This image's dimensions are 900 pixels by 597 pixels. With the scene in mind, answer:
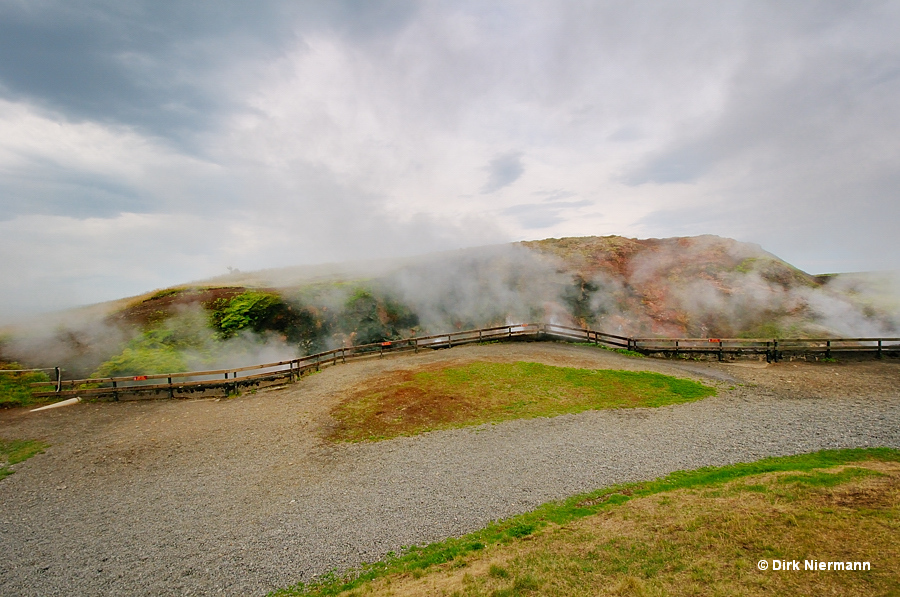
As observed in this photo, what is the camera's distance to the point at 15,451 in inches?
498

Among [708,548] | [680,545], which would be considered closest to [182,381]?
[680,545]

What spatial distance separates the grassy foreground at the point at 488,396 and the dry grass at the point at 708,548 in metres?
6.87

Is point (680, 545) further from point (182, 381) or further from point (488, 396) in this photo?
point (182, 381)

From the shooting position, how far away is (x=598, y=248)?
40.3 metres

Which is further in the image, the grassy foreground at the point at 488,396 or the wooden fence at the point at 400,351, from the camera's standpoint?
the wooden fence at the point at 400,351

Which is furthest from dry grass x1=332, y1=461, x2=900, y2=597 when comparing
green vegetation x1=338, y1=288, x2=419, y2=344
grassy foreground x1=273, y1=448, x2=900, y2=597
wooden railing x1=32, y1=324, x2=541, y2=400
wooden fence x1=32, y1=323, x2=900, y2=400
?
green vegetation x1=338, y1=288, x2=419, y2=344

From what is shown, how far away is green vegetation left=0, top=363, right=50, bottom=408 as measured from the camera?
17.5 metres

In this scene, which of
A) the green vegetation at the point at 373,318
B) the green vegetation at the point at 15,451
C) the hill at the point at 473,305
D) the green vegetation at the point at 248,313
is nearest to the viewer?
the green vegetation at the point at 15,451

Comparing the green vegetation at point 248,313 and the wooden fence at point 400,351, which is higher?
the green vegetation at point 248,313

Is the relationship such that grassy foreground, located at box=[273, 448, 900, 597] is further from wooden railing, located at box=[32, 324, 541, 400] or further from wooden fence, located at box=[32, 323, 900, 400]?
wooden fence, located at box=[32, 323, 900, 400]

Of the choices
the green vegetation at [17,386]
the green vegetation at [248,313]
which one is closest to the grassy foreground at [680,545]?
the green vegetation at [17,386]

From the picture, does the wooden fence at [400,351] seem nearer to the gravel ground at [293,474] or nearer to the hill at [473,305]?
the gravel ground at [293,474]

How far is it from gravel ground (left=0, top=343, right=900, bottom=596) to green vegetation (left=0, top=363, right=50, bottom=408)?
0.99 metres

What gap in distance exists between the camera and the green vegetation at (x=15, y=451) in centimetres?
1167
